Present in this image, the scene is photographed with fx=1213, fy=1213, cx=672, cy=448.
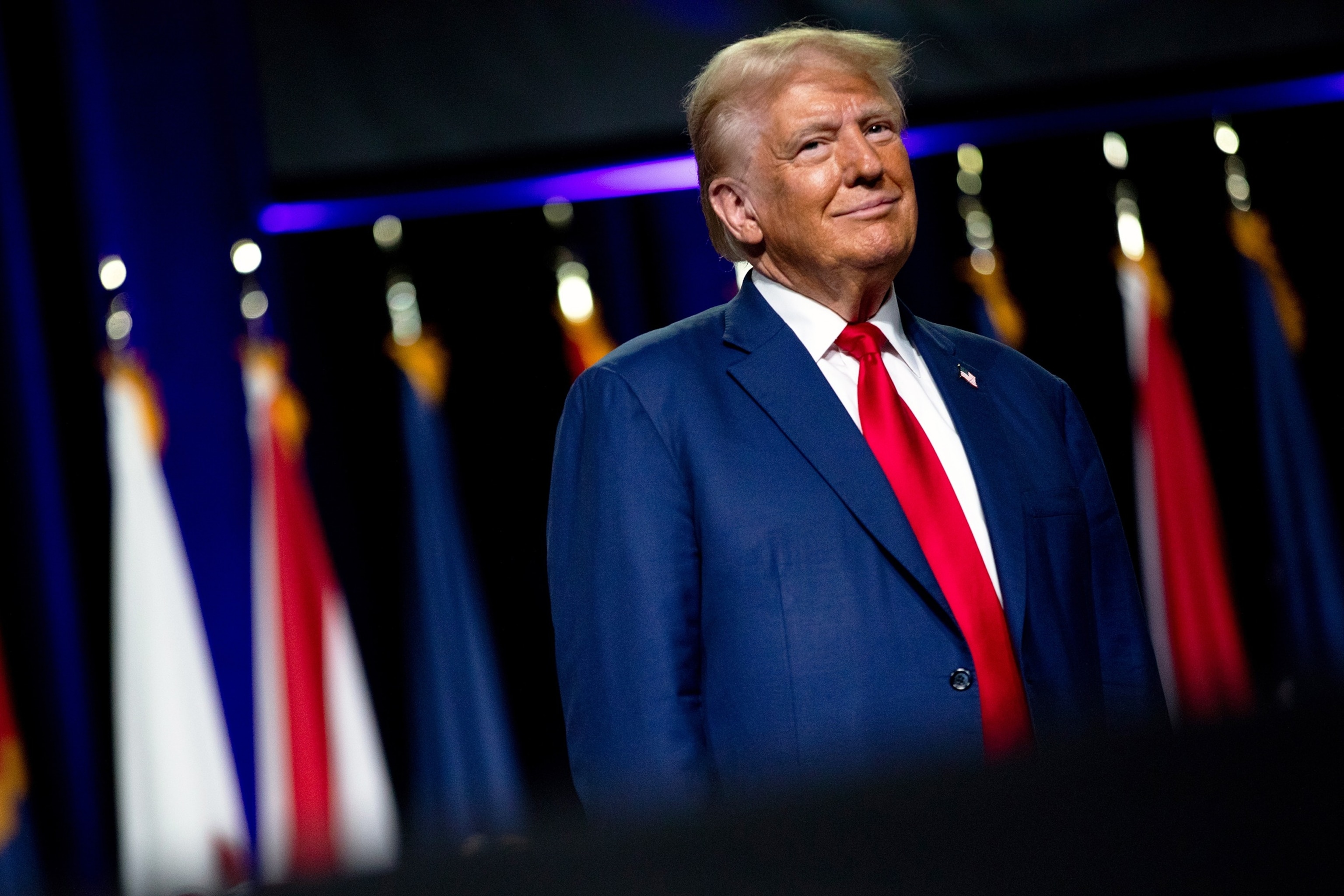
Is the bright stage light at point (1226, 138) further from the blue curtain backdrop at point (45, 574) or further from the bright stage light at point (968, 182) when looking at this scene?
the blue curtain backdrop at point (45, 574)

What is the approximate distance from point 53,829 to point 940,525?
269 cm

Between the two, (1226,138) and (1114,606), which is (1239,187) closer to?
(1226,138)

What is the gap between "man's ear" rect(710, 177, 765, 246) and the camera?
142 centimetres

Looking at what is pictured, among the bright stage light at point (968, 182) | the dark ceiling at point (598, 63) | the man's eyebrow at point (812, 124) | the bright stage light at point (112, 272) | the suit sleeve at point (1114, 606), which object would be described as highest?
the dark ceiling at point (598, 63)

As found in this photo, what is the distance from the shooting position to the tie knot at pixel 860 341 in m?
1.34

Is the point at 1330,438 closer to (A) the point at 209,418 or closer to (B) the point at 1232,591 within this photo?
(B) the point at 1232,591

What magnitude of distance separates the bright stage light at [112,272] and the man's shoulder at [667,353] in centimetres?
241

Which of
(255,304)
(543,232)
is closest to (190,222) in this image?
(255,304)

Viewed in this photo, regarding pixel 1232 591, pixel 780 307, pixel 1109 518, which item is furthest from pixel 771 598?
pixel 1232 591

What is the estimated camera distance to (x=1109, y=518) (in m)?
1.45

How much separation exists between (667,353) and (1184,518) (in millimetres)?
2363

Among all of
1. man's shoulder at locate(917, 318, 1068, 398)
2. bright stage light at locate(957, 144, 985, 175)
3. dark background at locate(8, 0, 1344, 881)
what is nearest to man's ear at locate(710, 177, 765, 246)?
man's shoulder at locate(917, 318, 1068, 398)

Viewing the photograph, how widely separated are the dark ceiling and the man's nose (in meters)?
1.73

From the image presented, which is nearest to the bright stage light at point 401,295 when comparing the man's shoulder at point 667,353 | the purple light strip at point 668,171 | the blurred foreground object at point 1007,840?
the purple light strip at point 668,171
